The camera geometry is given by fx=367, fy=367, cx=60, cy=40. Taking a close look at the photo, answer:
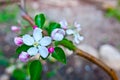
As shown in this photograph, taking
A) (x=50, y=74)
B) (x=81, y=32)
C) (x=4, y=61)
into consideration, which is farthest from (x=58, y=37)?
(x=81, y=32)

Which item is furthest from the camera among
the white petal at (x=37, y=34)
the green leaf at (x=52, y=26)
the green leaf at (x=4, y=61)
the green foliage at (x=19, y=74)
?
the green leaf at (x=4, y=61)

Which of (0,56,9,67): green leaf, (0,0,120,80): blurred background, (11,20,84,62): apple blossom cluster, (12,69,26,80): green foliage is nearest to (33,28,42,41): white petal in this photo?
(11,20,84,62): apple blossom cluster

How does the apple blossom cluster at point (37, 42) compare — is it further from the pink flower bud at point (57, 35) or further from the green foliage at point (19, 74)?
the green foliage at point (19, 74)

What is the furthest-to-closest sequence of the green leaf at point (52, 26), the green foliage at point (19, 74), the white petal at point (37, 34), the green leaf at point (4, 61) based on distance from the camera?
the green leaf at point (4, 61)
the green foliage at point (19, 74)
the green leaf at point (52, 26)
the white petal at point (37, 34)

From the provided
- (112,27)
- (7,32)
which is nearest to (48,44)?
(7,32)

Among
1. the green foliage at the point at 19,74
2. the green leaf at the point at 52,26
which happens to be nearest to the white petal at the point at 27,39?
the green leaf at the point at 52,26

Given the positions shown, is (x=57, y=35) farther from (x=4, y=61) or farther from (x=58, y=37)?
(x=4, y=61)

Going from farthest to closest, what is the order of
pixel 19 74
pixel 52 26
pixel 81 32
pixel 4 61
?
1. pixel 81 32
2. pixel 4 61
3. pixel 19 74
4. pixel 52 26

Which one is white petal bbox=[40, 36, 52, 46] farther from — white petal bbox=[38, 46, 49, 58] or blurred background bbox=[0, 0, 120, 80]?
blurred background bbox=[0, 0, 120, 80]

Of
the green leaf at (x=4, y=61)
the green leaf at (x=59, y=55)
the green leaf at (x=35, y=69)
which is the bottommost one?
the green leaf at (x=4, y=61)

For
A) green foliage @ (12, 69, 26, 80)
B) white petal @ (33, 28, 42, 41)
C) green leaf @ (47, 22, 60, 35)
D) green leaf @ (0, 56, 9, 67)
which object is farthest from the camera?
→ green leaf @ (0, 56, 9, 67)
